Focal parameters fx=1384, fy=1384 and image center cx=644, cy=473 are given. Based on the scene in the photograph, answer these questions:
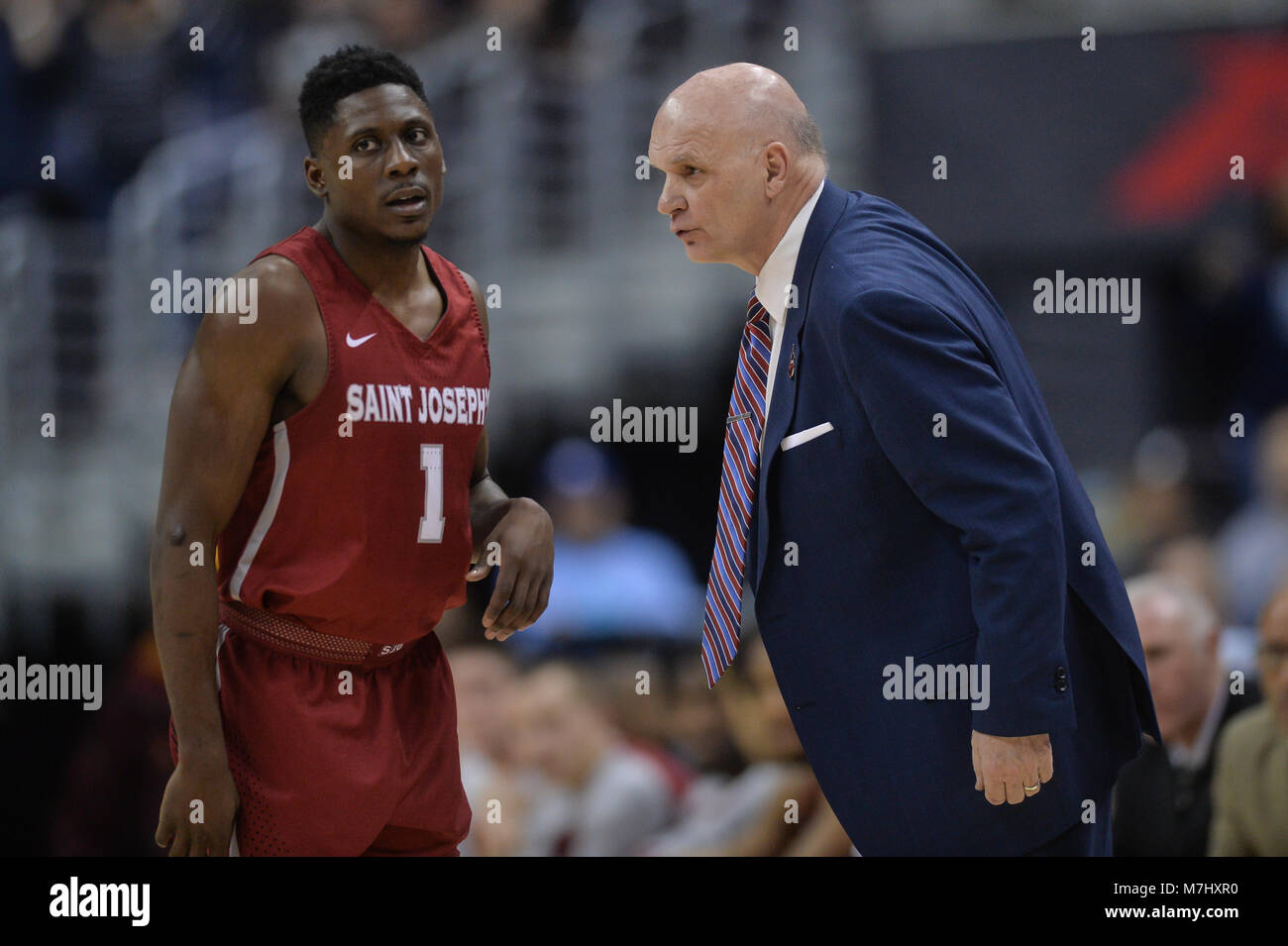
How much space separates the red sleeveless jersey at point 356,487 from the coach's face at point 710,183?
52 centimetres

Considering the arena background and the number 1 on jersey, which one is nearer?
the number 1 on jersey

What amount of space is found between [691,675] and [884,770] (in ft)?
6.28

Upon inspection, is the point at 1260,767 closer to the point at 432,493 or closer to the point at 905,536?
the point at 905,536

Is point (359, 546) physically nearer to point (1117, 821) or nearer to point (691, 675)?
point (691, 675)

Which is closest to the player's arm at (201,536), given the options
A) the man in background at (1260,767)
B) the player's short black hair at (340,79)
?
the player's short black hair at (340,79)

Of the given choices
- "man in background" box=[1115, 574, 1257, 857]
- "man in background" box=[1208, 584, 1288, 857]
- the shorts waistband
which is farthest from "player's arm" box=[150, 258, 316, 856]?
"man in background" box=[1208, 584, 1288, 857]

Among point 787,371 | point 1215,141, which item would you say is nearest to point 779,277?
point 787,371

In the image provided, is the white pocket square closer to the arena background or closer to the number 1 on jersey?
the number 1 on jersey

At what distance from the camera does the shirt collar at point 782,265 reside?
2.41 metres

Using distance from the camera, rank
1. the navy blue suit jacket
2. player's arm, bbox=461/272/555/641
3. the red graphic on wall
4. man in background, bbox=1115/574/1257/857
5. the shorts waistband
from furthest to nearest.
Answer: the red graphic on wall → man in background, bbox=1115/574/1257/857 → player's arm, bbox=461/272/555/641 → the shorts waistband → the navy blue suit jacket

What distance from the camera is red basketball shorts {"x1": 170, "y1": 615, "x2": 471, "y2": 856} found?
7.43ft

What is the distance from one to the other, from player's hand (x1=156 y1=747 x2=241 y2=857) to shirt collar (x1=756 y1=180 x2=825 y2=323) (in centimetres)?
119

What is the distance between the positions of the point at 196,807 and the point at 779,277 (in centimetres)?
130
